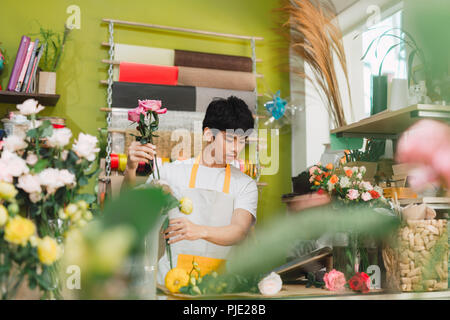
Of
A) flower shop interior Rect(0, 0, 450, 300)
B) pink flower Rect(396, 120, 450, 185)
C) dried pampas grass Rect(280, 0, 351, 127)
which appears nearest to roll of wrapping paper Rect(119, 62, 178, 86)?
flower shop interior Rect(0, 0, 450, 300)

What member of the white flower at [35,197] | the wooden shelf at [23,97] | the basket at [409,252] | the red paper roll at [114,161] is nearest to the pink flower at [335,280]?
the basket at [409,252]

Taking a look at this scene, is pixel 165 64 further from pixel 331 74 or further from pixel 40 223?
pixel 40 223

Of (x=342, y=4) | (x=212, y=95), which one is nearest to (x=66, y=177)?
(x=342, y=4)

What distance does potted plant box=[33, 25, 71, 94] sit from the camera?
2.20m

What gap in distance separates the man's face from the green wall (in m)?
0.81

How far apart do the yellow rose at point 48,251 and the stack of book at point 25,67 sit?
186 cm

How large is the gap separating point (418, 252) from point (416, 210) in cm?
21

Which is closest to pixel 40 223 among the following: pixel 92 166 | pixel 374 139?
pixel 92 166

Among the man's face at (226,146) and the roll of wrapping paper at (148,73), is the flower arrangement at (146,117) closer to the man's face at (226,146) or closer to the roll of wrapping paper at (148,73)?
the man's face at (226,146)

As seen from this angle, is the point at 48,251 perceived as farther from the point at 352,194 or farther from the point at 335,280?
the point at 352,194

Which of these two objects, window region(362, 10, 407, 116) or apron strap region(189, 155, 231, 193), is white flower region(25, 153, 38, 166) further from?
apron strap region(189, 155, 231, 193)

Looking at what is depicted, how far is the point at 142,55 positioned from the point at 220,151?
133cm

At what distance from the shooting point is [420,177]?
28 cm

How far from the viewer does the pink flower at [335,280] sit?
84 centimetres
